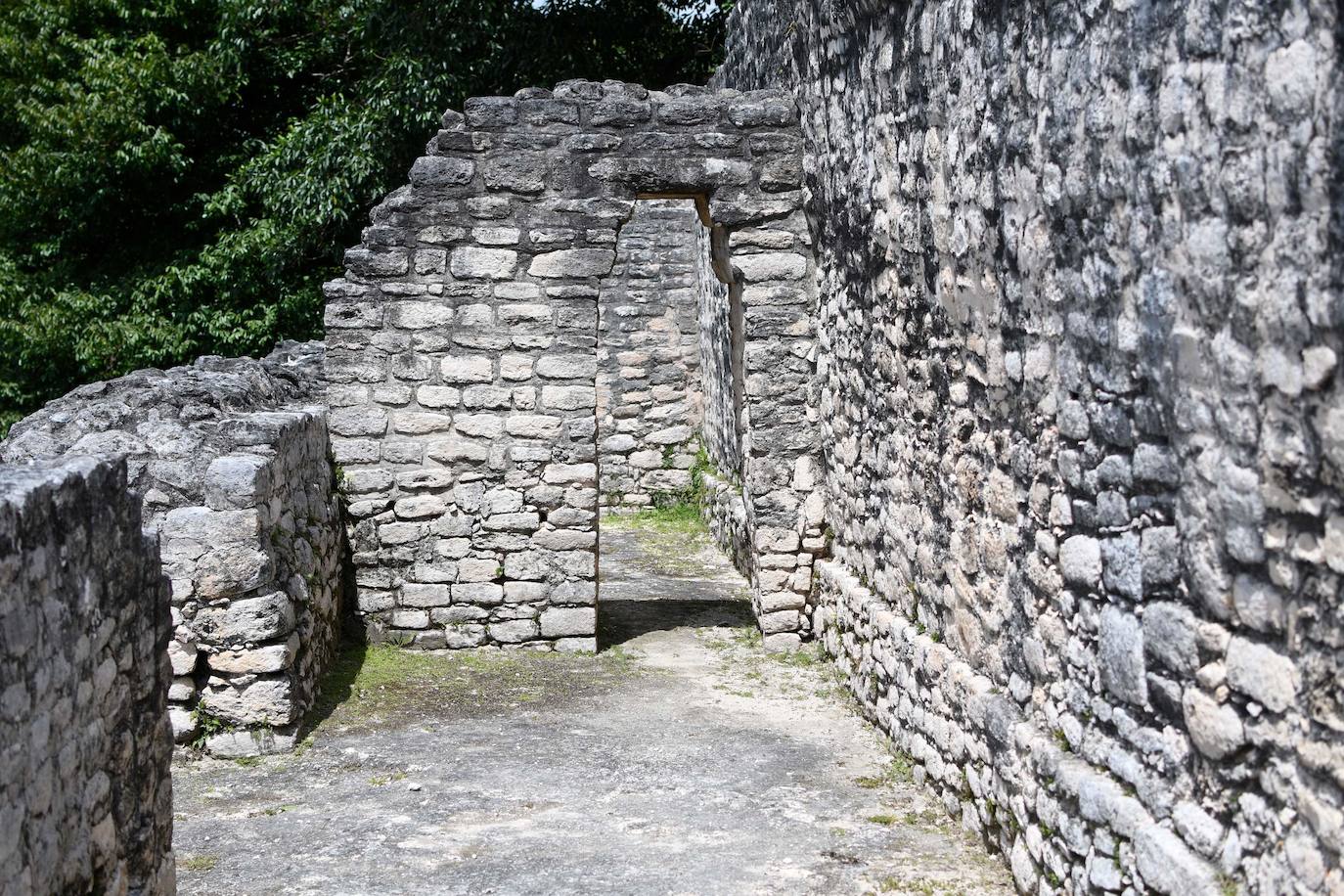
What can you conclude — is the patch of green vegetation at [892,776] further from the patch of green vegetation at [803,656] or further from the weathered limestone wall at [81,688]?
the weathered limestone wall at [81,688]

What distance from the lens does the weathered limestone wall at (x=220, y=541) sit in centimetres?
588

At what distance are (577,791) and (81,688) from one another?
8.45 ft

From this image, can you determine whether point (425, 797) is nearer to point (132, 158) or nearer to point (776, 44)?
point (776, 44)

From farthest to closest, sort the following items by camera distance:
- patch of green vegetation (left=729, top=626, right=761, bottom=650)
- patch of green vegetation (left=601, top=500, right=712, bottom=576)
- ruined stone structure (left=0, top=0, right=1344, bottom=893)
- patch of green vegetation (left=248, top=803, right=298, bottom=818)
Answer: patch of green vegetation (left=601, top=500, right=712, bottom=576) < patch of green vegetation (left=729, top=626, right=761, bottom=650) < patch of green vegetation (left=248, top=803, right=298, bottom=818) < ruined stone structure (left=0, top=0, right=1344, bottom=893)

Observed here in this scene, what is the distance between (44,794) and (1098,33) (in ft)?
10.6

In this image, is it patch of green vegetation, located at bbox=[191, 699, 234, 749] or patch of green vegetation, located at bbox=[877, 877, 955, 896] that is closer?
patch of green vegetation, located at bbox=[877, 877, 955, 896]

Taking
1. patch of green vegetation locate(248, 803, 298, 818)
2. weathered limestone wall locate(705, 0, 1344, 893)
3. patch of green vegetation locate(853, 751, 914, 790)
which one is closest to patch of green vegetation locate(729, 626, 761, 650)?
weathered limestone wall locate(705, 0, 1344, 893)

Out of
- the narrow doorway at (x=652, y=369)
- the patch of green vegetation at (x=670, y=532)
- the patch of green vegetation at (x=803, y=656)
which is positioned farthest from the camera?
the narrow doorway at (x=652, y=369)

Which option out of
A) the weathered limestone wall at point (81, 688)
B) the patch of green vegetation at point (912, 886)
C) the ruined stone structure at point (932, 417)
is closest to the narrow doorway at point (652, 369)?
the ruined stone structure at point (932, 417)

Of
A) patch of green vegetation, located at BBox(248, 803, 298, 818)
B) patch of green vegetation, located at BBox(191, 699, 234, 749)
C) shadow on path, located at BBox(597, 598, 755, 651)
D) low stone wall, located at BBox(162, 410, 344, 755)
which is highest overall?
low stone wall, located at BBox(162, 410, 344, 755)

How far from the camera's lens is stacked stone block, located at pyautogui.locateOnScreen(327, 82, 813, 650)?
778 cm

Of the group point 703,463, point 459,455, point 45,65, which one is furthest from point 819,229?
point 45,65

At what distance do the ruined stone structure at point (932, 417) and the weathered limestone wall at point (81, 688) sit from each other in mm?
150

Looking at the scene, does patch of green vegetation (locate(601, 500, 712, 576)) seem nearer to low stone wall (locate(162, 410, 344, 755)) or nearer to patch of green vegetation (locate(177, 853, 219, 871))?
low stone wall (locate(162, 410, 344, 755))
